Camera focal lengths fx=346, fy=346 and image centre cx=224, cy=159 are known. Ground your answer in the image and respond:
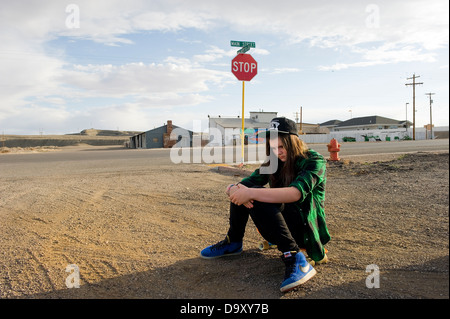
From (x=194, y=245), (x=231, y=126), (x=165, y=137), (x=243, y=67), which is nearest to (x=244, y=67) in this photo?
(x=243, y=67)

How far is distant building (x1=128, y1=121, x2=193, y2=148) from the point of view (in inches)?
1705

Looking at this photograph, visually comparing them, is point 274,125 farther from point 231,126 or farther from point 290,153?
point 231,126

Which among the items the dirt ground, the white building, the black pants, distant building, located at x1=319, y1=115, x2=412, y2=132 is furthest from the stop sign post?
distant building, located at x1=319, y1=115, x2=412, y2=132

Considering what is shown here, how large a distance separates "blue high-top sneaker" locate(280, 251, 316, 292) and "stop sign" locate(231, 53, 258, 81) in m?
8.21

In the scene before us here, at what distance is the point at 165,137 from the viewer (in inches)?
1726

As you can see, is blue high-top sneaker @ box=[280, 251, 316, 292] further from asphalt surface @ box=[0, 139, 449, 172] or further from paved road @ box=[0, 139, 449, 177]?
asphalt surface @ box=[0, 139, 449, 172]

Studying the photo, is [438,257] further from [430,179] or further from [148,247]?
[430,179]

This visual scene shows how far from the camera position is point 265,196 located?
252cm

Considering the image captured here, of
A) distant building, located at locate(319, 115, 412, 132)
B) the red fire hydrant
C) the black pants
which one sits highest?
distant building, located at locate(319, 115, 412, 132)

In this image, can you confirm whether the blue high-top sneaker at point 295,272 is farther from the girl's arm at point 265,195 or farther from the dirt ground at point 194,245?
the girl's arm at point 265,195

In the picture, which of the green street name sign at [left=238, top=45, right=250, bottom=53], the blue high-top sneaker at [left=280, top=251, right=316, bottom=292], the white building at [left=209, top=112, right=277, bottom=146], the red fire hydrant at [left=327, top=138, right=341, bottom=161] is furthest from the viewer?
the white building at [left=209, top=112, right=277, bottom=146]

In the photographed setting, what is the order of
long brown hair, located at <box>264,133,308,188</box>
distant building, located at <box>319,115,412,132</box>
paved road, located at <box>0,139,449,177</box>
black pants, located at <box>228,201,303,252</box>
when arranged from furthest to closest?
distant building, located at <box>319,115,412,132</box>, paved road, located at <box>0,139,449,177</box>, long brown hair, located at <box>264,133,308,188</box>, black pants, located at <box>228,201,303,252</box>

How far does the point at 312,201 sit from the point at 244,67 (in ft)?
26.8
